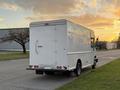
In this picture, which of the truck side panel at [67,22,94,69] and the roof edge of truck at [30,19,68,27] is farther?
the truck side panel at [67,22,94,69]

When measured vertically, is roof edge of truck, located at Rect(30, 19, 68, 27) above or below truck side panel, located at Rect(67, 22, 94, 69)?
above

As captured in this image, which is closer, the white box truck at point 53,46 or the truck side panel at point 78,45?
the white box truck at point 53,46

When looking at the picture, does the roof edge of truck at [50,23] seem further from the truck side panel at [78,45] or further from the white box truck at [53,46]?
the truck side panel at [78,45]

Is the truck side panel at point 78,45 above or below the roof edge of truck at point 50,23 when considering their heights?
below

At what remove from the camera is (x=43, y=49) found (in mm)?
15273

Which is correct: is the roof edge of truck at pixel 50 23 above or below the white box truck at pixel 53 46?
above

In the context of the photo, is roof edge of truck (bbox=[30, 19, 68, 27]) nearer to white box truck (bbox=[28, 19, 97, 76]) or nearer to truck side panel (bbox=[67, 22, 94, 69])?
white box truck (bbox=[28, 19, 97, 76])

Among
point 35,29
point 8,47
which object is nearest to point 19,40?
point 8,47

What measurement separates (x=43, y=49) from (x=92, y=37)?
667cm

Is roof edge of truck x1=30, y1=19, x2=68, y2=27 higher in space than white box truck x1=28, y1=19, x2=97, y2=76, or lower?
higher

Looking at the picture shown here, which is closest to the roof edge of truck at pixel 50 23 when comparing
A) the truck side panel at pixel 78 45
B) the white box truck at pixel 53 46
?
the white box truck at pixel 53 46

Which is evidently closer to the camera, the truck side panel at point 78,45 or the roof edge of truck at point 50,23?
the roof edge of truck at point 50,23

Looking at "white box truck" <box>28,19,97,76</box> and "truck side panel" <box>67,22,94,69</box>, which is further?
"truck side panel" <box>67,22,94,69</box>

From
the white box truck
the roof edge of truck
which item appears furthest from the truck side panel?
the roof edge of truck
